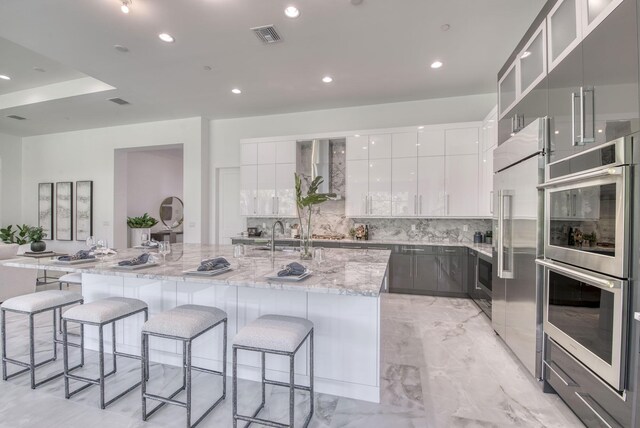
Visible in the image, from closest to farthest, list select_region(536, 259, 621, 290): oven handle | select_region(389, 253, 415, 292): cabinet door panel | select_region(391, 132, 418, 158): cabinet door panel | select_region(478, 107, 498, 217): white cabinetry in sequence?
select_region(536, 259, 621, 290): oven handle → select_region(478, 107, 498, 217): white cabinetry → select_region(389, 253, 415, 292): cabinet door panel → select_region(391, 132, 418, 158): cabinet door panel

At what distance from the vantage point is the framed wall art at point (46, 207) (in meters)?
7.26

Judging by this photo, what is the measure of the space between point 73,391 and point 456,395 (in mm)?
2745

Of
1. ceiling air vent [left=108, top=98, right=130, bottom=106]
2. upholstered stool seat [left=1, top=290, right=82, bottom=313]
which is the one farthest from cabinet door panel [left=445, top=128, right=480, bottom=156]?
ceiling air vent [left=108, top=98, right=130, bottom=106]

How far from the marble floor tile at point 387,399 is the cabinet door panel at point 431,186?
7.16 feet

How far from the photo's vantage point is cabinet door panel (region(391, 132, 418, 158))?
4.71 m

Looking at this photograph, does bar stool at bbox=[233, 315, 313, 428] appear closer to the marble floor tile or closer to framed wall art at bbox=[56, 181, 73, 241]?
the marble floor tile

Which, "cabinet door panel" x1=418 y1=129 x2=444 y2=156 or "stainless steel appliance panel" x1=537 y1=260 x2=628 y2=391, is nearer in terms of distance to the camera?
"stainless steel appliance panel" x1=537 y1=260 x2=628 y2=391

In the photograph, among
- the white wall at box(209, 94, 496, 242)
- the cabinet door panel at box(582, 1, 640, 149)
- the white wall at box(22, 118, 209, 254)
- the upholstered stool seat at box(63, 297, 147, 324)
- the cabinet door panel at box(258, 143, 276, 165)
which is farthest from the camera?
the white wall at box(22, 118, 209, 254)

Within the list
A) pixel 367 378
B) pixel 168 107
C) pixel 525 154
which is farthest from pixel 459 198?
pixel 168 107

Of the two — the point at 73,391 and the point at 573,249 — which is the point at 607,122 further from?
the point at 73,391

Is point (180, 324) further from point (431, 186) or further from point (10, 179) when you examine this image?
point (10, 179)

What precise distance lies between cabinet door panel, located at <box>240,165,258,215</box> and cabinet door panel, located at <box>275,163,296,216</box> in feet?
1.55

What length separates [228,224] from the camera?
6.20m

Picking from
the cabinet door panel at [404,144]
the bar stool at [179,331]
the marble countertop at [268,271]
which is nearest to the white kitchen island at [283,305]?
the marble countertop at [268,271]
